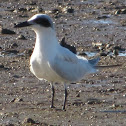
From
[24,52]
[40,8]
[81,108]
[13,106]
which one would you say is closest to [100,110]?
[81,108]

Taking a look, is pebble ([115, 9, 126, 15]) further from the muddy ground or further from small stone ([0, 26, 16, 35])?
small stone ([0, 26, 16, 35])

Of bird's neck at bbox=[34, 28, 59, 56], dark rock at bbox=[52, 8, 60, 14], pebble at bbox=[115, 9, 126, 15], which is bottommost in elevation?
dark rock at bbox=[52, 8, 60, 14]

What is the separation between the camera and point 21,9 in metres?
17.9

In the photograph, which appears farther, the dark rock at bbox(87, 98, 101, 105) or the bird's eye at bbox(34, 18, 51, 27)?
the dark rock at bbox(87, 98, 101, 105)

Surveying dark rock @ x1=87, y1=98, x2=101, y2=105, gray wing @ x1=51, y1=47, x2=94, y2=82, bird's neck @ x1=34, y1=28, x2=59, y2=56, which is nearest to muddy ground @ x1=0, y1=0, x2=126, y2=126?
dark rock @ x1=87, y1=98, x2=101, y2=105

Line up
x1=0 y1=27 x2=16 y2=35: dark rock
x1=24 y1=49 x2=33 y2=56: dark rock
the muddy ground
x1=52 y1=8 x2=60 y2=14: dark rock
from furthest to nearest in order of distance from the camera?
x1=52 y1=8 x2=60 y2=14: dark rock → x1=0 y1=27 x2=16 y2=35: dark rock → x1=24 y1=49 x2=33 y2=56: dark rock → the muddy ground

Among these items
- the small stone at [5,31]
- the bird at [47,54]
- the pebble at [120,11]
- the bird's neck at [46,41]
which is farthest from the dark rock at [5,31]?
the bird's neck at [46,41]

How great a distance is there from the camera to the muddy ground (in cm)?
916

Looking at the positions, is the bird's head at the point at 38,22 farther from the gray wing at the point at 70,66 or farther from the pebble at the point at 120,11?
the pebble at the point at 120,11

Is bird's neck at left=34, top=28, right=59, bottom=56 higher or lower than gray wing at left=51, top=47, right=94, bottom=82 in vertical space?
higher

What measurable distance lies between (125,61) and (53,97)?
306 cm

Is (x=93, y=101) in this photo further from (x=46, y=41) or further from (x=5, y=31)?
(x=5, y=31)

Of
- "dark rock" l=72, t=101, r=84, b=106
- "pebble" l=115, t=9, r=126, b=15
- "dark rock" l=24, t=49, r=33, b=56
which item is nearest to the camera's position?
"dark rock" l=72, t=101, r=84, b=106

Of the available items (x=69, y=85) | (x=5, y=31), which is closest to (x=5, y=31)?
(x=5, y=31)
